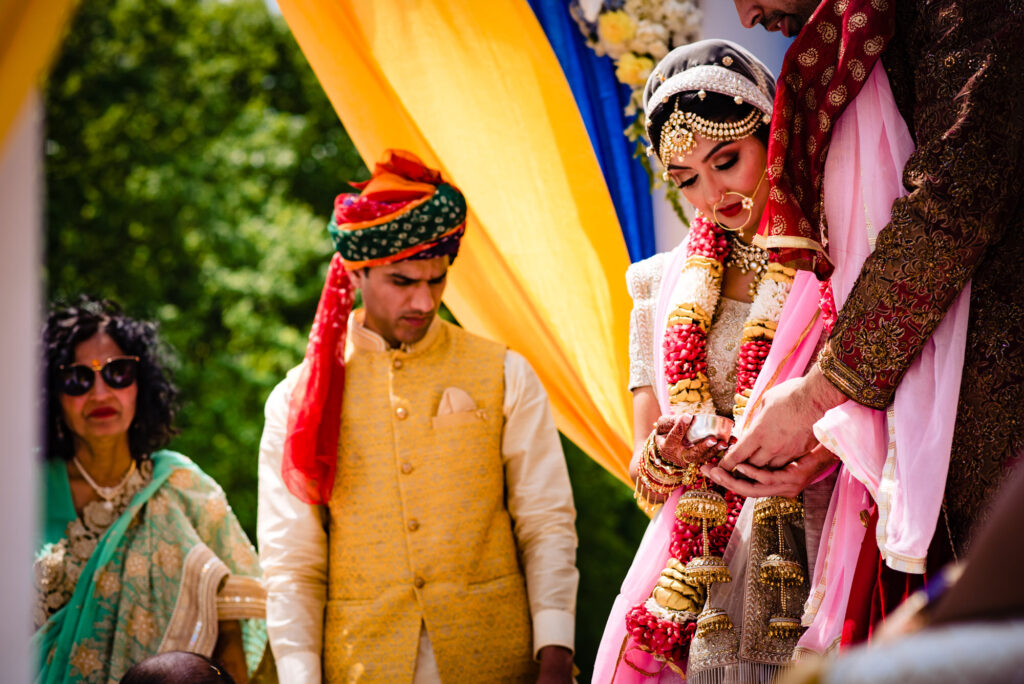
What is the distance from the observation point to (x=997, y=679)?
0.88m

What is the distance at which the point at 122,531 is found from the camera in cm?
378

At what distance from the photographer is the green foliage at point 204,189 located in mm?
11734

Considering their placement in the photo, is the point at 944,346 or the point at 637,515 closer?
the point at 944,346

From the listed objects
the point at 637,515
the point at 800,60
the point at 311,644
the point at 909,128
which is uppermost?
the point at 800,60

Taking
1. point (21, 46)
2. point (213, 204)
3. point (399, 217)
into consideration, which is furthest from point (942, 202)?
point (213, 204)

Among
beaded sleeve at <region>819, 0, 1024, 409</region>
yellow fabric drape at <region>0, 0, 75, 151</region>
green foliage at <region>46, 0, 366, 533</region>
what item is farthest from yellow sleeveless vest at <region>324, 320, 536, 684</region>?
green foliage at <region>46, 0, 366, 533</region>

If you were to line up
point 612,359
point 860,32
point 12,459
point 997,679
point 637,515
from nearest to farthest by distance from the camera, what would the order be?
1. point 997,679
2. point 12,459
3. point 860,32
4. point 612,359
5. point 637,515

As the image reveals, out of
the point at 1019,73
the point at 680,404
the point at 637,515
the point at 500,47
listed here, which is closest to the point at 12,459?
the point at 680,404

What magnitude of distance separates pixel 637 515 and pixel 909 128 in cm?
1007

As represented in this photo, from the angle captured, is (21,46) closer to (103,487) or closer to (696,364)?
(696,364)

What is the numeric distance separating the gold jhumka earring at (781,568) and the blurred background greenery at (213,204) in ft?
27.5

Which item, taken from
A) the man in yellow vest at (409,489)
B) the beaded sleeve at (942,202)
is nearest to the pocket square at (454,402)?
the man in yellow vest at (409,489)

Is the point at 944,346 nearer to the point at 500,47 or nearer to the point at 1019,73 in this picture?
the point at 1019,73

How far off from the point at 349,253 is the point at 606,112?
97 centimetres
